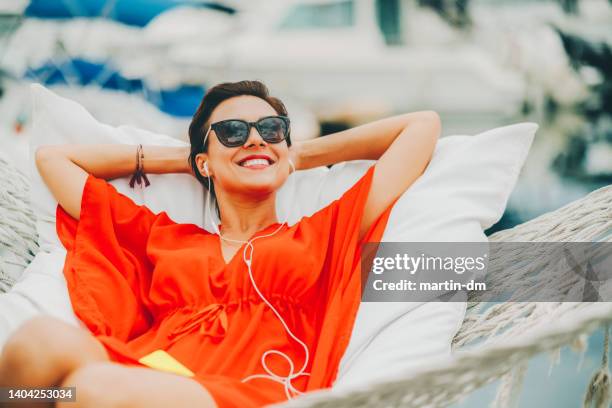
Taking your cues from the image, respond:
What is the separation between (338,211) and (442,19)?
4629mm

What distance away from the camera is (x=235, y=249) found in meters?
1.70

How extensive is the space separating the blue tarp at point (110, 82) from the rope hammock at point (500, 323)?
3932 mm

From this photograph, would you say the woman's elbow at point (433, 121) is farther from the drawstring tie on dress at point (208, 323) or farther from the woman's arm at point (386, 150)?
the drawstring tie on dress at point (208, 323)

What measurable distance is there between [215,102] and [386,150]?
0.45 meters

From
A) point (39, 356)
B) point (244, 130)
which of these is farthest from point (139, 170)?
point (39, 356)

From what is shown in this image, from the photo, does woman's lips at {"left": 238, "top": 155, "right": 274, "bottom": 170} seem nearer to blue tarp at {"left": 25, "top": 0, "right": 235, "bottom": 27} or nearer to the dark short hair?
the dark short hair

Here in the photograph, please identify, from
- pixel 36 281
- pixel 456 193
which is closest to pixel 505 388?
pixel 456 193

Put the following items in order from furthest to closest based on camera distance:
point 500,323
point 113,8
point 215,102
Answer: point 113,8, point 215,102, point 500,323

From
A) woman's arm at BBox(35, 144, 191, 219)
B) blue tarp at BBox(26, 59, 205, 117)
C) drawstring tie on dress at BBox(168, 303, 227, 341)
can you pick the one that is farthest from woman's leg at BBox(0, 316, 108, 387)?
blue tarp at BBox(26, 59, 205, 117)

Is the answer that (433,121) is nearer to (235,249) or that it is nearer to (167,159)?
(235,249)

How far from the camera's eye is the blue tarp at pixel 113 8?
529 centimetres

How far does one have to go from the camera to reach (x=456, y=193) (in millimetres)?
1674

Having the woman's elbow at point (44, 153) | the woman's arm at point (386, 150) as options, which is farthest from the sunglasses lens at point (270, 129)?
the woman's elbow at point (44, 153)

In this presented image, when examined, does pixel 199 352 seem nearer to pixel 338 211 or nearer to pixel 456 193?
pixel 338 211
